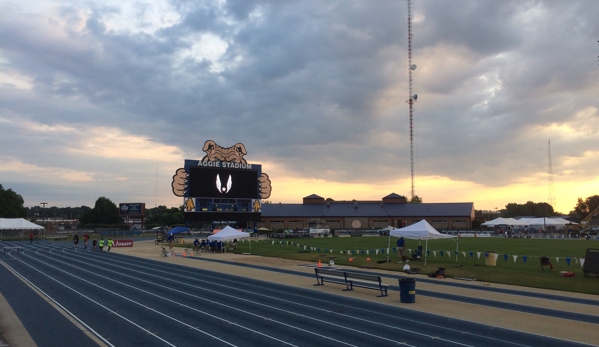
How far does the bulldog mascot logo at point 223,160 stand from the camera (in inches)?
2689

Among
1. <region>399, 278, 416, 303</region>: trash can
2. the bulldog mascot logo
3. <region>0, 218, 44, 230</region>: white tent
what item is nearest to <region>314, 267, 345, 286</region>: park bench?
<region>399, 278, 416, 303</region>: trash can

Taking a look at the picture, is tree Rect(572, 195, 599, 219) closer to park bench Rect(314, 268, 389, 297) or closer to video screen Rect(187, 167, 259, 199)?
video screen Rect(187, 167, 259, 199)

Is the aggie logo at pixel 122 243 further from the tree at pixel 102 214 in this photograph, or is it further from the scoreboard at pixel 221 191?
the tree at pixel 102 214

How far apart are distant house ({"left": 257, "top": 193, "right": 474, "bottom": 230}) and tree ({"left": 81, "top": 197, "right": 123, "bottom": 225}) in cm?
4642

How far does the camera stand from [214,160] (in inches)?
2825

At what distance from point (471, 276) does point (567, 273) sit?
171 inches

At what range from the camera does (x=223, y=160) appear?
7262 centimetres

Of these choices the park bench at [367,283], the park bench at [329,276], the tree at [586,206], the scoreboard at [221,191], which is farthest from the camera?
the tree at [586,206]

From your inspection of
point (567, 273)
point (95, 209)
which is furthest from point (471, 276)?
point (95, 209)

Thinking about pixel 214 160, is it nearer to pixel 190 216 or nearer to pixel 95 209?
pixel 190 216

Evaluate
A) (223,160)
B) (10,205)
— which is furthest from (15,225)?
(10,205)

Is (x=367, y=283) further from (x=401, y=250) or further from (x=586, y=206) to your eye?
(x=586, y=206)

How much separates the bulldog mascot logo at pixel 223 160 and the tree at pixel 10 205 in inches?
2288

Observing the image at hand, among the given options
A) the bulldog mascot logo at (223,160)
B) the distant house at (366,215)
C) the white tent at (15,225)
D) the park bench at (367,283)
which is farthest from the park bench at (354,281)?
the distant house at (366,215)
